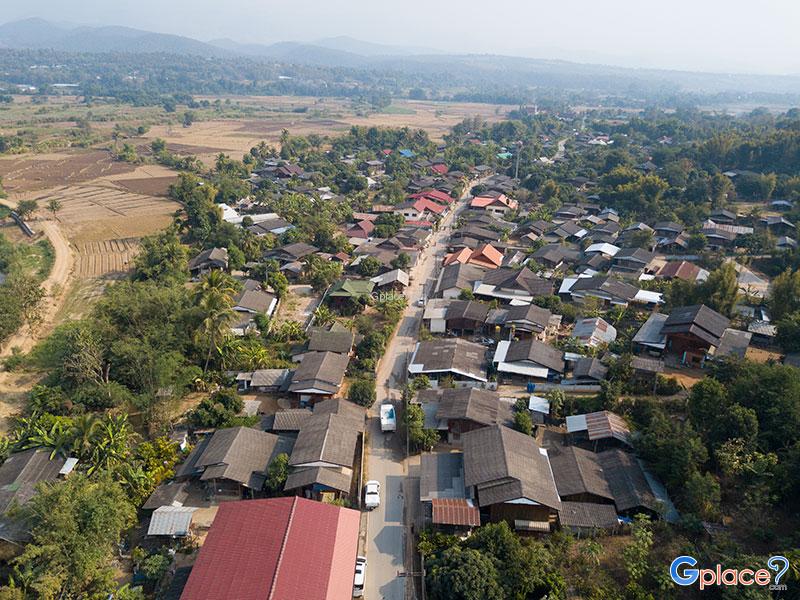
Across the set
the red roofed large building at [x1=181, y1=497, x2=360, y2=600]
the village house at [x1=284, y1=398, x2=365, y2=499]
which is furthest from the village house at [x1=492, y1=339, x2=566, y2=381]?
the red roofed large building at [x1=181, y1=497, x2=360, y2=600]

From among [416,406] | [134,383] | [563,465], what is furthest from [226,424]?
[563,465]

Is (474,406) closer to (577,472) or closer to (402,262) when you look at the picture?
(577,472)

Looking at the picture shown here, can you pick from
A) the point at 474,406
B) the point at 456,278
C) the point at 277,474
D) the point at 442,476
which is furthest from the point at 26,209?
the point at 442,476

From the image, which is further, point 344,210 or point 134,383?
point 344,210

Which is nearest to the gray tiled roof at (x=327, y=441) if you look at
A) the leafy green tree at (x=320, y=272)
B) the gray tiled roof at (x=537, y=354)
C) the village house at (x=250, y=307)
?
the gray tiled roof at (x=537, y=354)

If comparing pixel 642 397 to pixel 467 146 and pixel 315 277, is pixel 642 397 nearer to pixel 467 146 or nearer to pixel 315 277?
pixel 315 277

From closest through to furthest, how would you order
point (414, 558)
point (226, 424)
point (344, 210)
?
point (414, 558)
point (226, 424)
point (344, 210)

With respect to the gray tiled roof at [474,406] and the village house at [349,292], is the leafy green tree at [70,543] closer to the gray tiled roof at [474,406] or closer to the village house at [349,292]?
the gray tiled roof at [474,406]
